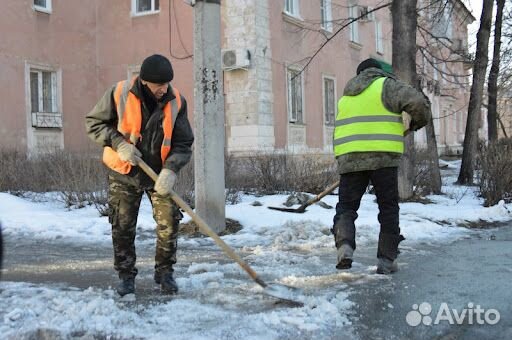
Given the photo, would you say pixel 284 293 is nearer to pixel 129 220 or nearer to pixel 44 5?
pixel 129 220

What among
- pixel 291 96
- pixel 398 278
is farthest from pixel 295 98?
pixel 398 278

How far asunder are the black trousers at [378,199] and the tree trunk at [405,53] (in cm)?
535

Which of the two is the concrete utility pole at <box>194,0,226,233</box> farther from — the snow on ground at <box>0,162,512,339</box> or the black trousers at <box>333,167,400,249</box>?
the black trousers at <box>333,167,400,249</box>

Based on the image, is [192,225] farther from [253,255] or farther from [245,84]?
[245,84]

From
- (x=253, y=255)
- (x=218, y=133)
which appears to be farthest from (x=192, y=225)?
A: (x=253, y=255)

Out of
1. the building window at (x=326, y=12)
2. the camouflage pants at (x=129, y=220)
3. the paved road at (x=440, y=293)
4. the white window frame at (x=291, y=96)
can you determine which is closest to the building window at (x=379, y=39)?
the building window at (x=326, y=12)

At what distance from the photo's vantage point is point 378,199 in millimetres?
4965

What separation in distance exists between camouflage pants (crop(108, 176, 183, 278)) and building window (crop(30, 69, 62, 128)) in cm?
1318

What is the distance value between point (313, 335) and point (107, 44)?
16.6 metres

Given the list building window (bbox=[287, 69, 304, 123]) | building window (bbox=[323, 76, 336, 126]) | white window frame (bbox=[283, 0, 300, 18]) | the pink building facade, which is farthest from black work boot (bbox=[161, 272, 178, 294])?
building window (bbox=[323, 76, 336, 126])

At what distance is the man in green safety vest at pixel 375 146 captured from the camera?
4.80 meters

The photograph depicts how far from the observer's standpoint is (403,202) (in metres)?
10.1

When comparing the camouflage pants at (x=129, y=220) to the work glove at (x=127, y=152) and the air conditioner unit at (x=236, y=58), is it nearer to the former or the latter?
the work glove at (x=127, y=152)

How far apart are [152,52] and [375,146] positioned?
13.6 meters
